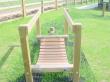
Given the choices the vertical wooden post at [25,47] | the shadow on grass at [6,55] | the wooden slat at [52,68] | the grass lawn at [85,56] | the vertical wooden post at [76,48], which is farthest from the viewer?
the shadow on grass at [6,55]

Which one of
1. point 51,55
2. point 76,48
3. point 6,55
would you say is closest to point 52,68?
point 76,48

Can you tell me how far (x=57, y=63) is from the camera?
15.8 feet

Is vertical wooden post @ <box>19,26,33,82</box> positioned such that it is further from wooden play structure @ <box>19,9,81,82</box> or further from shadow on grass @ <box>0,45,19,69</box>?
shadow on grass @ <box>0,45,19,69</box>

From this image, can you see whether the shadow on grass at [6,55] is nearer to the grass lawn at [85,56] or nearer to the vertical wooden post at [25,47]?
the grass lawn at [85,56]


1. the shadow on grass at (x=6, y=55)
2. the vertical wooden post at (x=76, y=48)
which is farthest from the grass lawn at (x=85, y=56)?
the vertical wooden post at (x=76, y=48)

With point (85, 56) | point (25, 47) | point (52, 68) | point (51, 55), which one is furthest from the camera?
point (85, 56)

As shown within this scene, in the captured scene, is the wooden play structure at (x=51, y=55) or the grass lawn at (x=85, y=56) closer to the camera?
the wooden play structure at (x=51, y=55)

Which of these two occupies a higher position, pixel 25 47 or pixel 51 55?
pixel 25 47

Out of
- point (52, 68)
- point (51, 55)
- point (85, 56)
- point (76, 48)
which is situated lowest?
point (85, 56)

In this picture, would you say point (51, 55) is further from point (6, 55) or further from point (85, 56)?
point (6, 55)

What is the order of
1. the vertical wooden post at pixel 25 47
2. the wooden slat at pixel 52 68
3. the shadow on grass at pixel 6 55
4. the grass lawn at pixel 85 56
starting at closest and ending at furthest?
the vertical wooden post at pixel 25 47
the wooden slat at pixel 52 68
the grass lawn at pixel 85 56
the shadow on grass at pixel 6 55

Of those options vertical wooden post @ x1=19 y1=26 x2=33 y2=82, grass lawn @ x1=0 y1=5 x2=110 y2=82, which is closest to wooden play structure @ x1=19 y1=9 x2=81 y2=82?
vertical wooden post @ x1=19 y1=26 x2=33 y2=82

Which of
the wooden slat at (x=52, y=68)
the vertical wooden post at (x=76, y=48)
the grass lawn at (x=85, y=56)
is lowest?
the grass lawn at (x=85, y=56)

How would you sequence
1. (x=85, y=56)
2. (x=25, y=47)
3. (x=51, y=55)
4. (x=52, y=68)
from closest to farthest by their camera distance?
(x=25, y=47)
(x=52, y=68)
(x=51, y=55)
(x=85, y=56)
